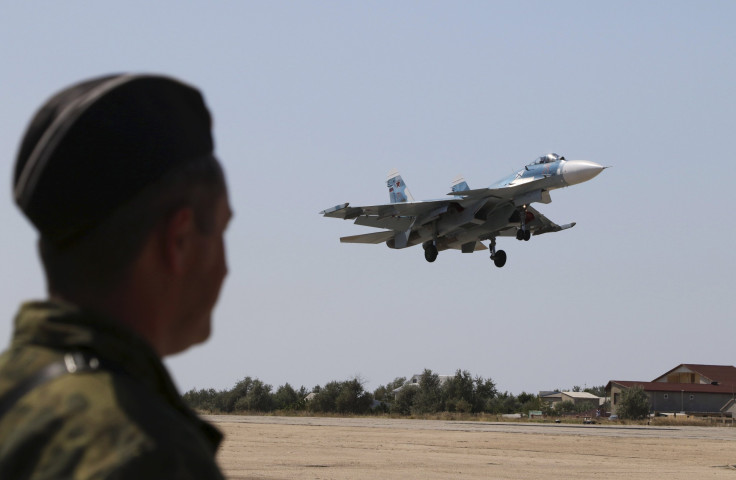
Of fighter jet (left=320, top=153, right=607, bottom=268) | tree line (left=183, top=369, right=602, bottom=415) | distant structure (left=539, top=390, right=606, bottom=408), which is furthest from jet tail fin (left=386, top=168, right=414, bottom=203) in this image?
distant structure (left=539, top=390, right=606, bottom=408)

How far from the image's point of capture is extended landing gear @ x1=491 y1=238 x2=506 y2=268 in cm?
4517

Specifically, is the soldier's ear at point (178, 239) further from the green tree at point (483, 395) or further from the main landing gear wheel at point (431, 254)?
the green tree at point (483, 395)

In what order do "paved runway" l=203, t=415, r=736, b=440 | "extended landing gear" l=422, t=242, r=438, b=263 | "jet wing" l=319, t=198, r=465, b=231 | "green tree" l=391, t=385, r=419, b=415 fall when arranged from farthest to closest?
"green tree" l=391, t=385, r=419, b=415, "paved runway" l=203, t=415, r=736, b=440, "extended landing gear" l=422, t=242, r=438, b=263, "jet wing" l=319, t=198, r=465, b=231

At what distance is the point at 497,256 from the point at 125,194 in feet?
146

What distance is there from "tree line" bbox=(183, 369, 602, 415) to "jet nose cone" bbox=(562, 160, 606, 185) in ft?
173

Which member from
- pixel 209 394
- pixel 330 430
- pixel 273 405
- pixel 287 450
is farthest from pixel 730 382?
pixel 287 450

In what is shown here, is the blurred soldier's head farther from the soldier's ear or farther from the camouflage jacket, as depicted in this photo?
the camouflage jacket

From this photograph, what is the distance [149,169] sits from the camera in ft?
5.16

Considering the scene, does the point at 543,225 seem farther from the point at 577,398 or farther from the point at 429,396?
the point at 577,398

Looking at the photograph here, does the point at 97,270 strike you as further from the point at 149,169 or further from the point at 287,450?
the point at 287,450

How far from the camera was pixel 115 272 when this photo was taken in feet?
5.26

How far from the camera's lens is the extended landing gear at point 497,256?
45172 millimetres

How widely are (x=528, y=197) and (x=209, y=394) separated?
71.6 metres

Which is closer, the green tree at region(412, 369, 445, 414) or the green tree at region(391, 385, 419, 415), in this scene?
the green tree at region(412, 369, 445, 414)
